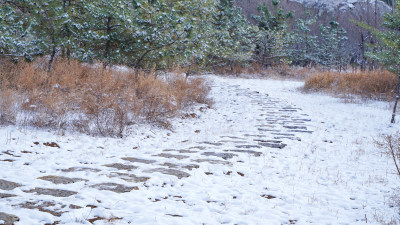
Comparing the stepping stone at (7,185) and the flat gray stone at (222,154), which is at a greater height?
the stepping stone at (7,185)

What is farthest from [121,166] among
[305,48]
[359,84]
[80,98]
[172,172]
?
[305,48]

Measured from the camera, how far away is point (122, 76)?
8648mm

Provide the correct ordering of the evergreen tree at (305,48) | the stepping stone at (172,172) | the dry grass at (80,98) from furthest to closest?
the evergreen tree at (305,48), the dry grass at (80,98), the stepping stone at (172,172)

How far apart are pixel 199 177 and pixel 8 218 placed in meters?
2.21

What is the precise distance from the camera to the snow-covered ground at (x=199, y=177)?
2881 mm

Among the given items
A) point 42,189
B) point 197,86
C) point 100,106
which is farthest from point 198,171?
point 197,86

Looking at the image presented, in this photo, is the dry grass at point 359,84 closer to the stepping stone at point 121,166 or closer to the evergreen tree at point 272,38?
the stepping stone at point 121,166

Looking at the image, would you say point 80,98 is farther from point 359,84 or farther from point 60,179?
point 359,84

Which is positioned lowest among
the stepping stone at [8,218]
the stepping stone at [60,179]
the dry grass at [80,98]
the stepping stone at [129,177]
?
the stepping stone at [129,177]

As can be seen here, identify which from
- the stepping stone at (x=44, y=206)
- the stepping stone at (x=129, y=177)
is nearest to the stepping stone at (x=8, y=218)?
the stepping stone at (x=44, y=206)

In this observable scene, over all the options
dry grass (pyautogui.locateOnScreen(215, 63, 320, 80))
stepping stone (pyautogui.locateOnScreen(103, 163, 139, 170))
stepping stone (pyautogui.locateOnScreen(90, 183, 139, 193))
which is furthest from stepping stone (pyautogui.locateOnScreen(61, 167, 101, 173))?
dry grass (pyautogui.locateOnScreen(215, 63, 320, 80))

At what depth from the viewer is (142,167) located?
4285 millimetres

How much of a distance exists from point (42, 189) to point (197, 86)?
324 inches

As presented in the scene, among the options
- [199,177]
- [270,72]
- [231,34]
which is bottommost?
[199,177]
